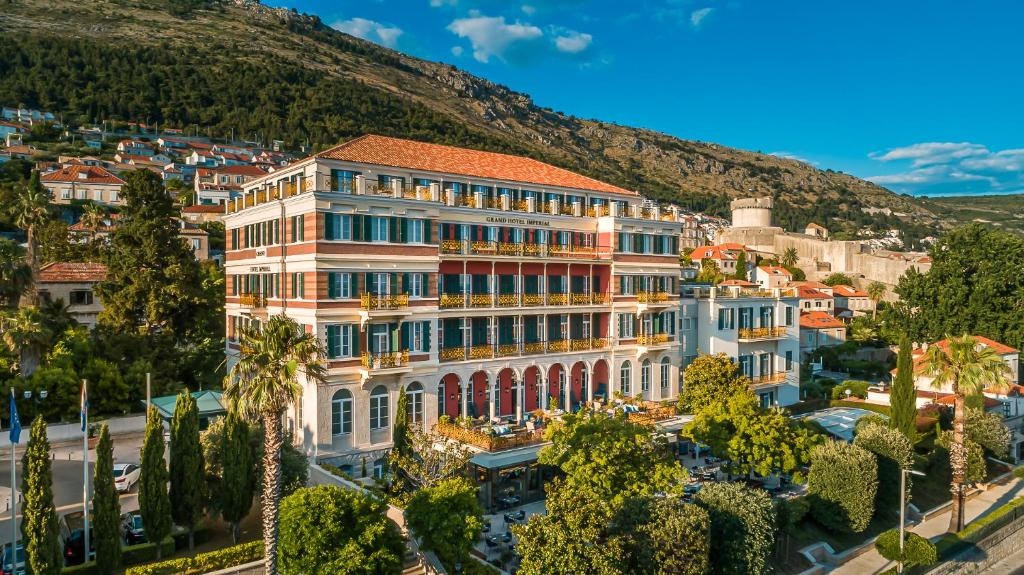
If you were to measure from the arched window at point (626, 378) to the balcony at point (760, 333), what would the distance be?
9.63m

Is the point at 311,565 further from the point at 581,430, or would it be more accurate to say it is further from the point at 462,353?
the point at 462,353

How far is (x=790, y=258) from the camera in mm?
131250

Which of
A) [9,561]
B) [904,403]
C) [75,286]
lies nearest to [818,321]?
[904,403]

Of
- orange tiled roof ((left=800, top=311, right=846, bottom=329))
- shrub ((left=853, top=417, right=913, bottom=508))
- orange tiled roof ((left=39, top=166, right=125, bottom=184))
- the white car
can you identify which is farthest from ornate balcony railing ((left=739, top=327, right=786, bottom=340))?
orange tiled roof ((left=39, top=166, right=125, bottom=184))

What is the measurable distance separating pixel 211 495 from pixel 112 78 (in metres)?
164

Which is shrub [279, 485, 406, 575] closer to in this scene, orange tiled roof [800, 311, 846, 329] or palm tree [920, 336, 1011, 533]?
palm tree [920, 336, 1011, 533]

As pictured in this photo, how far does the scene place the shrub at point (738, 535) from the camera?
84.1 ft

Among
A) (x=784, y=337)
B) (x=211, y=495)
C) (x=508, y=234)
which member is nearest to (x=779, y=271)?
(x=784, y=337)

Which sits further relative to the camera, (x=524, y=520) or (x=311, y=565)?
(x=524, y=520)

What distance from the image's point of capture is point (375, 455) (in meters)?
34.2

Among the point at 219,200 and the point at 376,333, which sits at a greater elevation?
the point at 219,200

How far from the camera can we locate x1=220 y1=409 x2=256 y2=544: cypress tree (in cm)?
2614

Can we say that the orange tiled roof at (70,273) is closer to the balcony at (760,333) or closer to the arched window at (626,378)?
the arched window at (626,378)

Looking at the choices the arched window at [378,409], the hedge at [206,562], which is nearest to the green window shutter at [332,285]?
the arched window at [378,409]
